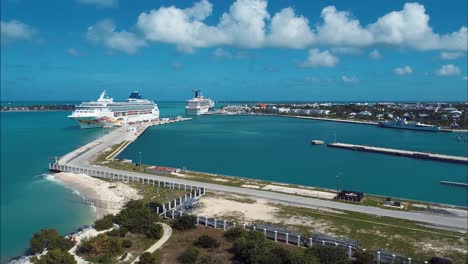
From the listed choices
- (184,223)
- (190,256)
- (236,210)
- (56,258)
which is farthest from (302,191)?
(56,258)

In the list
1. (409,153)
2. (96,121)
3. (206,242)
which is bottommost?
(409,153)

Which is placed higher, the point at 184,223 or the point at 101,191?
the point at 184,223

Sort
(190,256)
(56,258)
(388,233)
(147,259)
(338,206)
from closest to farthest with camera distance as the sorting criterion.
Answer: (56,258) < (147,259) < (190,256) < (388,233) < (338,206)

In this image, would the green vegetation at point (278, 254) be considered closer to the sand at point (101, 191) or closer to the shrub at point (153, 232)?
the shrub at point (153, 232)

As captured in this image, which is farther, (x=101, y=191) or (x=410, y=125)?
(x=410, y=125)

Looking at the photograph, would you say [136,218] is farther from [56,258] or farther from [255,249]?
[255,249]

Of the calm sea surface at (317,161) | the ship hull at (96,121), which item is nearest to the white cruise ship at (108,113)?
the ship hull at (96,121)

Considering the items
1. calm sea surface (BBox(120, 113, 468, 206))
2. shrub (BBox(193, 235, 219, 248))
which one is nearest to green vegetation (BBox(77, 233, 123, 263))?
shrub (BBox(193, 235, 219, 248))
